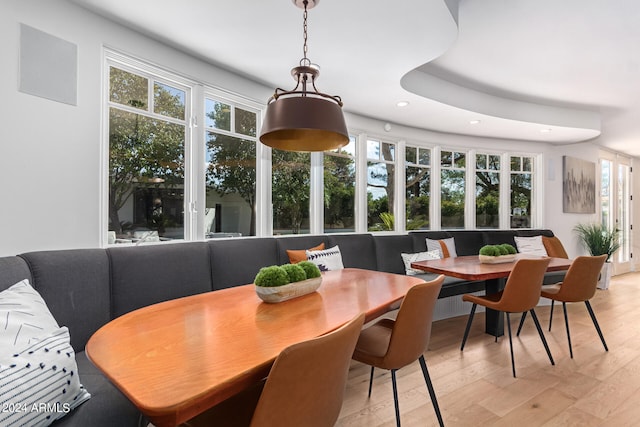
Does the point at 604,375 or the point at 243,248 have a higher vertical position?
the point at 243,248

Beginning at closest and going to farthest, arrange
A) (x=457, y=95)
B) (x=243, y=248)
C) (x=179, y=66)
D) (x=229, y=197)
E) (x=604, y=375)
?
(x=604, y=375)
(x=179, y=66)
(x=243, y=248)
(x=229, y=197)
(x=457, y=95)

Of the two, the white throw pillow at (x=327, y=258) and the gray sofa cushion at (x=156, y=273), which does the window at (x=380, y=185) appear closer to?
the white throw pillow at (x=327, y=258)

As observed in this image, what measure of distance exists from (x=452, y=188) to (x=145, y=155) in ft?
14.8

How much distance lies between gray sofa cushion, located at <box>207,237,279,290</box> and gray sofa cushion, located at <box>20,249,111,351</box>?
2.75ft

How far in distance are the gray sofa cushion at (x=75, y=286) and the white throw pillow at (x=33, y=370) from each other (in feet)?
1.60

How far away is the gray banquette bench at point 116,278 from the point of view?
4.37 feet

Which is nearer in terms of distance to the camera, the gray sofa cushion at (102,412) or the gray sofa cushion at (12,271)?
the gray sofa cushion at (102,412)

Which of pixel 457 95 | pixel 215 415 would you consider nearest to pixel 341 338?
pixel 215 415

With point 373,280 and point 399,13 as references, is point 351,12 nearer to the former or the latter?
point 399,13

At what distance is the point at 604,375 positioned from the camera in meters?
2.60

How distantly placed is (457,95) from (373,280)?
2.86m

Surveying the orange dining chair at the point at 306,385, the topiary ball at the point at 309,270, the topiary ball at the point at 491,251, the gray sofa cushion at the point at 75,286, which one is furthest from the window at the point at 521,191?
the gray sofa cushion at the point at 75,286

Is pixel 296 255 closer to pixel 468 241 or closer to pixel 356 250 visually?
pixel 356 250

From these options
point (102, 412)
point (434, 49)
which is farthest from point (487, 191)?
point (102, 412)
